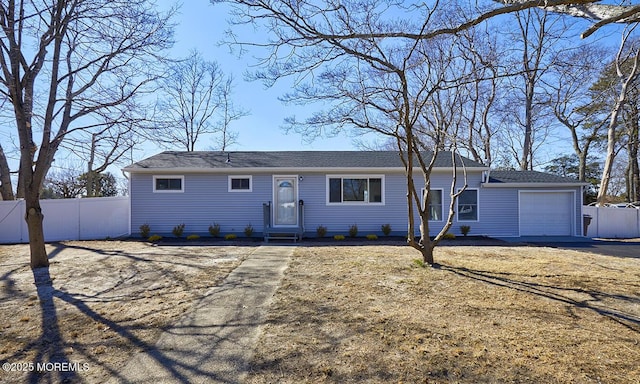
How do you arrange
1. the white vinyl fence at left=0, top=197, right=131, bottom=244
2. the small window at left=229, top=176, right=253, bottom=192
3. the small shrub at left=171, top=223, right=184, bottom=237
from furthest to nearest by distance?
the small window at left=229, top=176, right=253, bottom=192
the small shrub at left=171, top=223, right=184, bottom=237
the white vinyl fence at left=0, top=197, right=131, bottom=244

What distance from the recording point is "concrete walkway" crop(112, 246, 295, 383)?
99.6 inches

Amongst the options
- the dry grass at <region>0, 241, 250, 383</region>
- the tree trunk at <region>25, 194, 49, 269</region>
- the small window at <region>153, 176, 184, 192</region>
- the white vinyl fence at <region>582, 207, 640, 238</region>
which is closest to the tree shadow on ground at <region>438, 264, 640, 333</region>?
the dry grass at <region>0, 241, 250, 383</region>

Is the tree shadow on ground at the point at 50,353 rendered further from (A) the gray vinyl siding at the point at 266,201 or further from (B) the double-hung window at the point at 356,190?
(B) the double-hung window at the point at 356,190

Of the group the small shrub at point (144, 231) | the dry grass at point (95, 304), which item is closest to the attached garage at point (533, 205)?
the dry grass at point (95, 304)

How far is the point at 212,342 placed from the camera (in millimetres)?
3070

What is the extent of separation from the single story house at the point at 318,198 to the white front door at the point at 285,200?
4 centimetres

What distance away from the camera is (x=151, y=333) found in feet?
10.8

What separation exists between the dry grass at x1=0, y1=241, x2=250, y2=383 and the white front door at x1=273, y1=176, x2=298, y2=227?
3505 mm

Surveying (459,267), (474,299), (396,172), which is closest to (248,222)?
(396,172)

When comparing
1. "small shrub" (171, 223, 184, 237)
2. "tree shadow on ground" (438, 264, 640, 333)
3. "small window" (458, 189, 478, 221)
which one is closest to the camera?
"tree shadow on ground" (438, 264, 640, 333)

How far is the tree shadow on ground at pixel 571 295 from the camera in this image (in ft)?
12.6

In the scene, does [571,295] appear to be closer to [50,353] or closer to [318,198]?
[50,353]

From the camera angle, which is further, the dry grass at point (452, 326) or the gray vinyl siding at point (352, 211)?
the gray vinyl siding at point (352, 211)

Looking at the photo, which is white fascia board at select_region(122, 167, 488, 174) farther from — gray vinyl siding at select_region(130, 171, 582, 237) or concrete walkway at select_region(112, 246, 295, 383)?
concrete walkway at select_region(112, 246, 295, 383)
